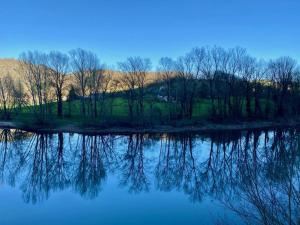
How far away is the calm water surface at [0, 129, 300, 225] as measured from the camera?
451 inches

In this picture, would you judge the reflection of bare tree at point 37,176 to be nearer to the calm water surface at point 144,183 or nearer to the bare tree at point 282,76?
the calm water surface at point 144,183

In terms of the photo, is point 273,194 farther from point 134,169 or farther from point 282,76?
point 282,76

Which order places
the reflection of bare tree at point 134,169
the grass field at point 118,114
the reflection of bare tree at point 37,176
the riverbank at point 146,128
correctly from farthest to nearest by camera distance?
1. the grass field at point 118,114
2. the riverbank at point 146,128
3. the reflection of bare tree at point 134,169
4. the reflection of bare tree at point 37,176

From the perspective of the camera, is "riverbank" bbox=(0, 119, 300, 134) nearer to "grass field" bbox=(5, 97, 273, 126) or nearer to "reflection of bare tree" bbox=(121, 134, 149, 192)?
"grass field" bbox=(5, 97, 273, 126)

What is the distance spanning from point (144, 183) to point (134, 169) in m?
4.39

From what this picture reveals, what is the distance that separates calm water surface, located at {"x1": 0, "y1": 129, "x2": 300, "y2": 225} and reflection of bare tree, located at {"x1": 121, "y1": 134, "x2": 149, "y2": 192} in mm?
71

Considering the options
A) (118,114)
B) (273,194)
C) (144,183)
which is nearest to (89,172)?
(144,183)

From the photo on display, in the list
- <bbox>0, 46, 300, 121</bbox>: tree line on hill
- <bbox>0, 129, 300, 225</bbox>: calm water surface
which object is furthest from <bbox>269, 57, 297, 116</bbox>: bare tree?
<bbox>0, 129, 300, 225</bbox>: calm water surface

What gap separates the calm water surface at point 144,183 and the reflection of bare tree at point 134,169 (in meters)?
0.07

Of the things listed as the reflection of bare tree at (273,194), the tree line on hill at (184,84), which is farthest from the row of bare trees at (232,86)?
the reflection of bare tree at (273,194)

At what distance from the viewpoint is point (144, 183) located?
2391 centimetres

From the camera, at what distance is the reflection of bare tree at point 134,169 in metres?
23.4

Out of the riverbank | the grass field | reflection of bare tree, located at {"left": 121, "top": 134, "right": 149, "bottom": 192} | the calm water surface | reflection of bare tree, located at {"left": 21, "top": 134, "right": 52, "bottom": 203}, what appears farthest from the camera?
the grass field

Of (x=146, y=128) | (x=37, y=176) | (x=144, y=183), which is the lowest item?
(x=144, y=183)
